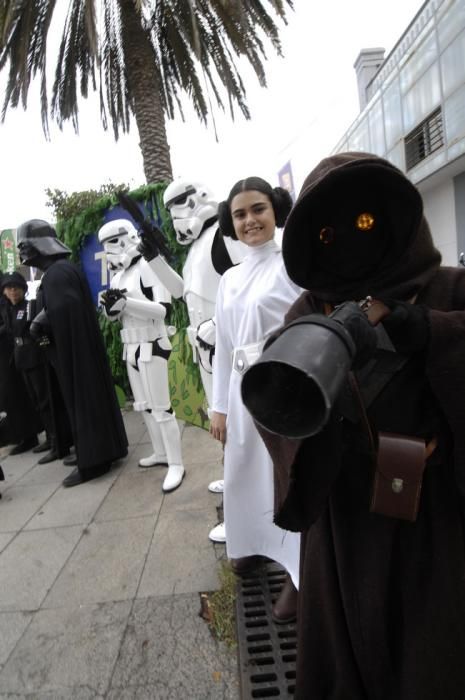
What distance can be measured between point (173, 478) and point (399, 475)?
2826mm

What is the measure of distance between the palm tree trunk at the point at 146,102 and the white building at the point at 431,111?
313 inches

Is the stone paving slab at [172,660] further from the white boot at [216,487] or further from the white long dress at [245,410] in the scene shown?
the white boot at [216,487]

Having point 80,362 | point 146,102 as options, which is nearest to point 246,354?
point 80,362

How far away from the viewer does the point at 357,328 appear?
Answer: 78 centimetres

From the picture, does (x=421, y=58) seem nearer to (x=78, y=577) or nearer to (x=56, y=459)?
(x=56, y=459)

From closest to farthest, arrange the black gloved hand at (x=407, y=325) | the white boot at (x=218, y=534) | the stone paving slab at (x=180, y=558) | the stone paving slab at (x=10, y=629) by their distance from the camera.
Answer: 1. the black gloved hand at (x=407, y=325)
2. the stone paving slab at (x=10, y=629)
3. the stone paving slab at (x=180, y=558)
4. the white boot at (x=218, y=534)

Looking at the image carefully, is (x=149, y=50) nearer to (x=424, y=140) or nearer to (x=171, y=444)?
(x=171, y=444)

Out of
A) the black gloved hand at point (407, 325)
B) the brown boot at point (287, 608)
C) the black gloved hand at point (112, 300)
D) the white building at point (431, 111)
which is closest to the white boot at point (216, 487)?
the brown boot at point (287, 608)

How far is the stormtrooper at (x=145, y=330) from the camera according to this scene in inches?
136

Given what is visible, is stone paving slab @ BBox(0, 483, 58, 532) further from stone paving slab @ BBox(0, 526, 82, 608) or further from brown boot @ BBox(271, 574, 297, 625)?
brown boot @ BBox(271, 574, 297, 625)

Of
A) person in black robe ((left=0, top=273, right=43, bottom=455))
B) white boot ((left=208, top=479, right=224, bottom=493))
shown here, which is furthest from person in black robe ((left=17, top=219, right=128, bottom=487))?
person in black robe ((left=0, top=273, right=43, bottom=455))

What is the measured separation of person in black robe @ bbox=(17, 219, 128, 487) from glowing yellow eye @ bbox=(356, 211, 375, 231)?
3.21 meters

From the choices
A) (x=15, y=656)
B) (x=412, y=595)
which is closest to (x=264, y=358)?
(x=412, y=595)

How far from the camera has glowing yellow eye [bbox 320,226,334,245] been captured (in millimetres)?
1038
